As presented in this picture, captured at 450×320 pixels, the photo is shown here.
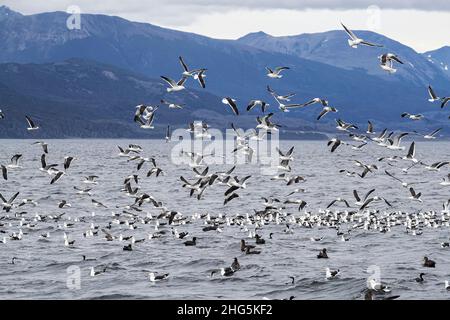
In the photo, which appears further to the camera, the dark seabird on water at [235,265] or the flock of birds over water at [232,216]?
the flock of birds over water at [232,216]

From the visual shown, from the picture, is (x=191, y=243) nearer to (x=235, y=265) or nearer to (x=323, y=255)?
(x=323, y=255)

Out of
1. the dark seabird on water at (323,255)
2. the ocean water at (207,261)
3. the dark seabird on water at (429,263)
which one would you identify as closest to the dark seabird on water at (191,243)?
the ocean water at (207,261)

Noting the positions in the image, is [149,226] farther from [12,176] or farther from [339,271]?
[12,176]

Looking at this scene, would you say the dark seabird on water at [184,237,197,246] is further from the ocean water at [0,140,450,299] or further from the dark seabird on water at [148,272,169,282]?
the dark seabird on water at [148,272,169,282]

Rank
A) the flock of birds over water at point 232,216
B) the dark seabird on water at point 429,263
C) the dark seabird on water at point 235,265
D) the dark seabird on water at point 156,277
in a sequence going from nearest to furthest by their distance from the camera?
1. the dark seabird on water at point 156,277
2. the dark seabird on water at point 235,265
3. the dark seabird on water at point 429,263
4. the flock of birds over water at point 232,216

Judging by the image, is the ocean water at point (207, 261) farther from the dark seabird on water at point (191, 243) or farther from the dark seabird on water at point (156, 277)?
the dark seabird on water at point (156, 277)

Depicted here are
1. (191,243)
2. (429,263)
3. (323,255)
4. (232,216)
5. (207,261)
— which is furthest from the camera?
(232,216)

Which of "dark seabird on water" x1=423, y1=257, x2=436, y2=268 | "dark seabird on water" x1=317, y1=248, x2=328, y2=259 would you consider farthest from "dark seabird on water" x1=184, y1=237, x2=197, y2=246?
"dark seabird on water" x1=423, y1=257, x2=436, y2=268

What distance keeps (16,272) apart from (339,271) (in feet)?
43.8

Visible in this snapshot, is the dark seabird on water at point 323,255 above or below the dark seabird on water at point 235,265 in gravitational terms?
above

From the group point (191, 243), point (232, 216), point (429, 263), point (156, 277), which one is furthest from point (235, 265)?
point (232, 216)

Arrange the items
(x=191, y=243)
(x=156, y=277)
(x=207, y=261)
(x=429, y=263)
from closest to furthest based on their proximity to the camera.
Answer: (x=156, y=277) → (x=429, y=263) → (x=207, y=261) → (x=191, y=243)

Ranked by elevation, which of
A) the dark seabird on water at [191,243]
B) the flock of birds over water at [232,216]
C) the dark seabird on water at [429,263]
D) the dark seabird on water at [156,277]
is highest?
the flock of birds over water at [232,216]

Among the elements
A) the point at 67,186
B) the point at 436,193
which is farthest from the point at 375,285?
the point at 67,186
